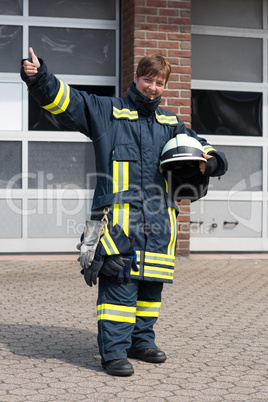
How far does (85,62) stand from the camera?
10.1 meters

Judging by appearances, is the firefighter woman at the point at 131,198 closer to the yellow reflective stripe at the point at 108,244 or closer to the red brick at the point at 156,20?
the yellow reflective stripe at the point at 108,244

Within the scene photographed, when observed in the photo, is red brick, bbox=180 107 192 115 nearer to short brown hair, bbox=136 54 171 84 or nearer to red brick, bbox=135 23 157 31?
red brick, bbox=135 23 157 31

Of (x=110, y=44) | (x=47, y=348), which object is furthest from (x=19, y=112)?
(x=47, y=348)

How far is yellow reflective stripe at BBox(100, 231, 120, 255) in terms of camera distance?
4.41 metres

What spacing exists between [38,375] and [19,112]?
6178 mm

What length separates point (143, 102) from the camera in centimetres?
458

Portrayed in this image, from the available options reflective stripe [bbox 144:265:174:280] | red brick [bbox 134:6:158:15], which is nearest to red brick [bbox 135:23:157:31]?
red brick [bbox 134:6:158:15]

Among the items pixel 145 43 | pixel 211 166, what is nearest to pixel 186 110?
pixel 145 43

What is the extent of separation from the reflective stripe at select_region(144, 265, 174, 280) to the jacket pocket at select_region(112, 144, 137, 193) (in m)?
0.53

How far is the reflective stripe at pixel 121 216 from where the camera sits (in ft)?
14.8

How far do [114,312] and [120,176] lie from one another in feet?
2.83

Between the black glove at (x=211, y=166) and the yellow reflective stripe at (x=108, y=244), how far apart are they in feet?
2.50

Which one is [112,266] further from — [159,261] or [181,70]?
[181,70]

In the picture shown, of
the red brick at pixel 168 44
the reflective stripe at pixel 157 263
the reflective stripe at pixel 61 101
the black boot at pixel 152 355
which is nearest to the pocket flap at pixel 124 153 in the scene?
the reflective stripe at pixel 61 101
